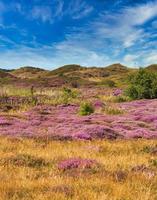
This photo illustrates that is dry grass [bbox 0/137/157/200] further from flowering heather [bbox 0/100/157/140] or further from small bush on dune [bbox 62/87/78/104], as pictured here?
small bush on dune [bbox 62/87/78/104]

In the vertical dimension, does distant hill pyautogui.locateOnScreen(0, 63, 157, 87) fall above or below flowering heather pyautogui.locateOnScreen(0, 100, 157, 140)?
above

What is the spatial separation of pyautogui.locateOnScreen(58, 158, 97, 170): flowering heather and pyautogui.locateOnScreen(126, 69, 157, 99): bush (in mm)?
36183

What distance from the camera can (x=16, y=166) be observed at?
11188 millimetres

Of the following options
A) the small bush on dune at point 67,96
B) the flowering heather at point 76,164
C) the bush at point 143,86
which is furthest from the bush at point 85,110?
the bush at point 143,86

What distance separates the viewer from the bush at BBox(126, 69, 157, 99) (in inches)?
1864

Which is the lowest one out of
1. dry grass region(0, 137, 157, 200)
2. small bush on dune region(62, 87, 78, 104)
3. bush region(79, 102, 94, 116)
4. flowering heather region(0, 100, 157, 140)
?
dry grass region(0, 137, 157, 200)

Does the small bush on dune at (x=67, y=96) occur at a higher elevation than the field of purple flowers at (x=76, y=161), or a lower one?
higher

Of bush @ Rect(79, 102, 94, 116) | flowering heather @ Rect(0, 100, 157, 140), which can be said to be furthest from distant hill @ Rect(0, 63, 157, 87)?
flowering heather @ Rect(0, 100, 157, 140)

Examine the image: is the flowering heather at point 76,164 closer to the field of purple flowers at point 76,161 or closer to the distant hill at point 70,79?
the field of purple flowers at point 76,161

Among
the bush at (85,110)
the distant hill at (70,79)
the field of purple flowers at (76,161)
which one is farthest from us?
the distant hill at (70,79)

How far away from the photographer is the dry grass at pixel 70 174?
329 inches

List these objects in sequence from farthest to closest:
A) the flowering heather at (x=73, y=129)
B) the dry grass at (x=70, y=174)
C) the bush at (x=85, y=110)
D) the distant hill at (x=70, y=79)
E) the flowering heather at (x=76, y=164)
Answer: the distant hill at (x=70, y=79) → the bush at (x=85, y=110) → the flowering heather at (x=73, y=129) → the flowering heather at (x=76, y=164) → the dry grass at (x=70, y=174)

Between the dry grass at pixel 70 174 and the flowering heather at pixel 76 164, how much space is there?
0.24 metres

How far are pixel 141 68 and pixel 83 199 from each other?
142 feet
